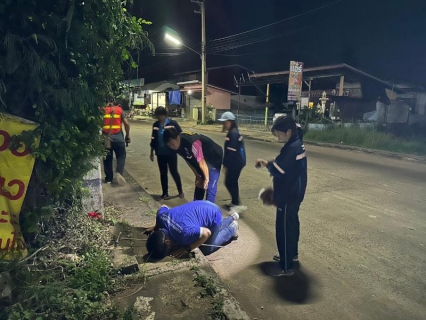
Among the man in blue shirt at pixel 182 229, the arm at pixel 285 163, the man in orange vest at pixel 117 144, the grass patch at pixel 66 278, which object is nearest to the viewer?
the grass patch at pixel 66 278

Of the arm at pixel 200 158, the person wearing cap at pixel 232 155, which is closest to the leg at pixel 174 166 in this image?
the person wearing cap at pixel 232 155

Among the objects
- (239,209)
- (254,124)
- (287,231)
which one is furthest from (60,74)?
(254,124)

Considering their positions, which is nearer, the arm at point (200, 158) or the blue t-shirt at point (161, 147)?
the arm at point (200, 158)

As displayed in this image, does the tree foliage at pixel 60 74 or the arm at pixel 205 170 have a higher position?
the tree foliage at pixel 60 74

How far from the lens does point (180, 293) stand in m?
2.72

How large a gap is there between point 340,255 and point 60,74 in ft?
12.1

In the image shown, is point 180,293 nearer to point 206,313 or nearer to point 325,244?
point 206,313

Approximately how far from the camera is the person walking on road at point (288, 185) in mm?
3346

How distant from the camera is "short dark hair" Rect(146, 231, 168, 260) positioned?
3.16 m

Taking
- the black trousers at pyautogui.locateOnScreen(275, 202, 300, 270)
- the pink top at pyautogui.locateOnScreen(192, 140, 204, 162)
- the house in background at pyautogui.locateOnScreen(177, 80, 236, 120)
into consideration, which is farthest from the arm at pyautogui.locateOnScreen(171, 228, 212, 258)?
the house in background at pyautogui.locateOnScreen(177, 80, 236, 120)

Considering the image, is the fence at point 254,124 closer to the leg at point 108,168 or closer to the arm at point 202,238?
the leg at point 108,168

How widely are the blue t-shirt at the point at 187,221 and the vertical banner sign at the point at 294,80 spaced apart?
44.6 ft

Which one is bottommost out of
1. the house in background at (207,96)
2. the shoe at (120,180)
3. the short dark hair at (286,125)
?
the shoe at (120,180)

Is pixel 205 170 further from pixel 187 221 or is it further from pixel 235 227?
Answer: pixel 187 221
